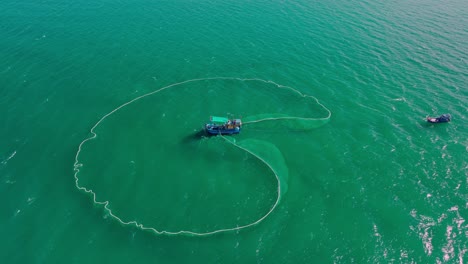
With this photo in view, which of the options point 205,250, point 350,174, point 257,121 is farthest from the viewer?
point 257,121

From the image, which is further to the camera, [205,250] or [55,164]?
[55,164]

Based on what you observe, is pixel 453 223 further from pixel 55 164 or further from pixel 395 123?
pixel 55 164

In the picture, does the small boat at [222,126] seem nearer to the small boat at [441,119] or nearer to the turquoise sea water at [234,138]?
the turquoise sea water at [234,138]

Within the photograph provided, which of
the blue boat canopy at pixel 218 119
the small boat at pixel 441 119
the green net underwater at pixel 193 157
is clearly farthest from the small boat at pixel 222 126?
the small boat at pixel 441 119

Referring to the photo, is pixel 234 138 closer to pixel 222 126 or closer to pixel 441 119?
pixel 222 126

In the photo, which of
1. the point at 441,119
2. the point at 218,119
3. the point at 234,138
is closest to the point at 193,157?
the point at 234,138

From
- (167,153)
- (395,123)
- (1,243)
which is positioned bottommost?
(1,243)

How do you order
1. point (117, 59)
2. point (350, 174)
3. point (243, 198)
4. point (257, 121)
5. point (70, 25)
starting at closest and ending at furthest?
point (243, 198) < point (350, 174) < point (257, 121) < point (117, 59) < point (70, 25)

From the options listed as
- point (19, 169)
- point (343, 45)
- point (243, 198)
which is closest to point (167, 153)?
point (243, 198)
